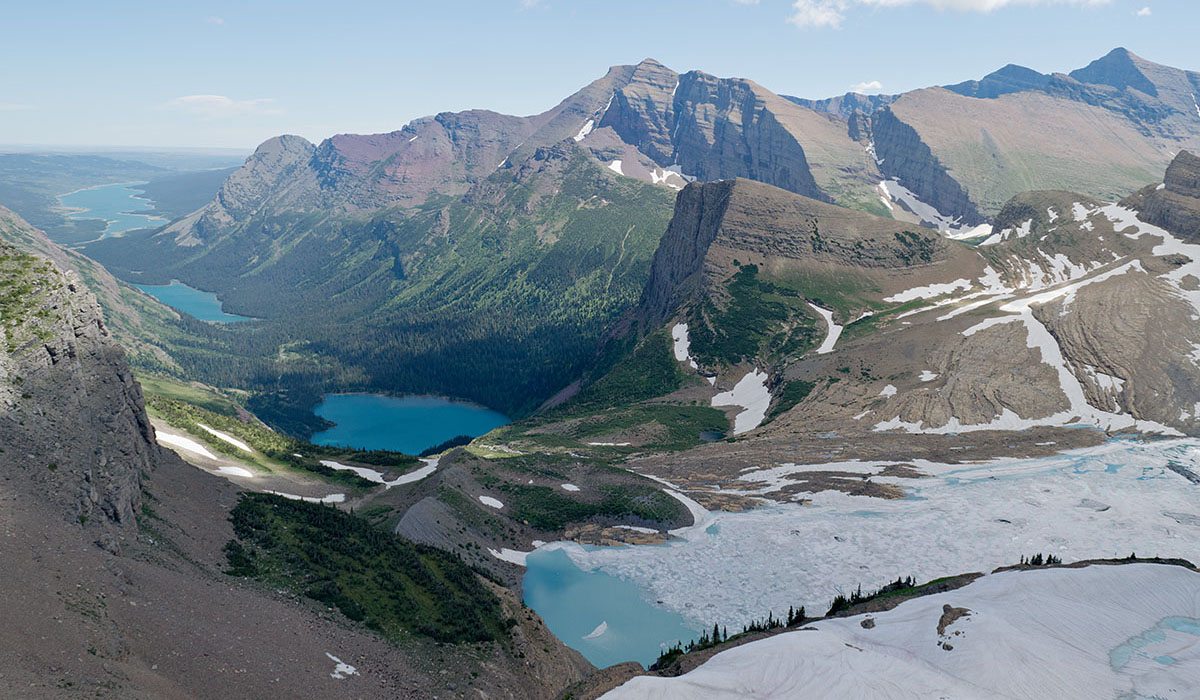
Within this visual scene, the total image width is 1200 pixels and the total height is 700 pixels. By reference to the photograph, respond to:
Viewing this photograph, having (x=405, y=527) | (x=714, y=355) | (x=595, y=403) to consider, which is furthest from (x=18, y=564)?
(x=714, y=355)

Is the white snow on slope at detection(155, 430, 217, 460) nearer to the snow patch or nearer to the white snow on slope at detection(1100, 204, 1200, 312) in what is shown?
the snow patch

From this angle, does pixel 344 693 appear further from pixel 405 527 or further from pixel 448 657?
pixel 405 527

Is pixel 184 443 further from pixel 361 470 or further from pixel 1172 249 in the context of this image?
pixel 1172 249

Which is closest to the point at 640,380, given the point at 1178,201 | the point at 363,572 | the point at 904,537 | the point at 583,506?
the point at 583,506

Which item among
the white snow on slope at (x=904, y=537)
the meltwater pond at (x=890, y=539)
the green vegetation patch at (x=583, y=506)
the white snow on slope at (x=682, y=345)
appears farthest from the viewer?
the white snow on slope at (x=682, y=345)

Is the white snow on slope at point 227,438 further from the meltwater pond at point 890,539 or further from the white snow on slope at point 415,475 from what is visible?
the meltwater pond at point 890,539

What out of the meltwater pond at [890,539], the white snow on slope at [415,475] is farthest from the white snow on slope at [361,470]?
the meltwater pond at [890,539]
